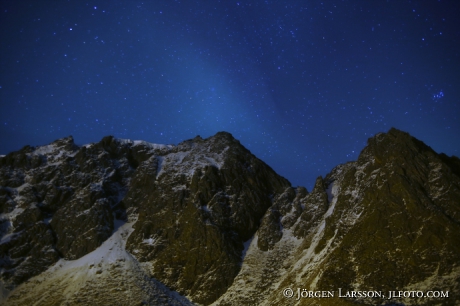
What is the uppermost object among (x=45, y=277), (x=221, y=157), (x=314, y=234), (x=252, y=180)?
(x=221, y=157)

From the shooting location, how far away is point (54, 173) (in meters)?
96.1

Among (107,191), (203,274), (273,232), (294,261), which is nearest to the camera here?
(294,261)

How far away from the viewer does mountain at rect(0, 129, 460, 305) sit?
156 feet

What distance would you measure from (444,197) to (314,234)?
22786mm

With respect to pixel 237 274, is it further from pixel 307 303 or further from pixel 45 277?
pixel 45 277

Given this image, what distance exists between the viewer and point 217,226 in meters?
74.1

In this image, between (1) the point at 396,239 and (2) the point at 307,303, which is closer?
(2) the point at 307,303

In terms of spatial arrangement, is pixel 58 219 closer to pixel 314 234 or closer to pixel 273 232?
pixel 273 232

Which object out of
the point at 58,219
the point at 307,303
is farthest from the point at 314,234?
the point at 58,219

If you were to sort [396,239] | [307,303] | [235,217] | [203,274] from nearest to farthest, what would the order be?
[307,303]
[396,239]
[203,274]
[235,217]

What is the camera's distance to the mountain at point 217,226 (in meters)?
47.5

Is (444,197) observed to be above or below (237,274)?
above

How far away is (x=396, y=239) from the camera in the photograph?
4897 centimetres

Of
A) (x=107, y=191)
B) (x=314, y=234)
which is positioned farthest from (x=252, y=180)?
(x=107, y=191)
